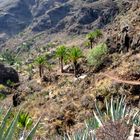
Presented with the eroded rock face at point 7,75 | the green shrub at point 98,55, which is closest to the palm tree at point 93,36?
the eroded rock face at point 7,75

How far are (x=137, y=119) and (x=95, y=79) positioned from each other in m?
41.0

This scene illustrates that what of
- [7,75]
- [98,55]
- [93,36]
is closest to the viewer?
[98,55]

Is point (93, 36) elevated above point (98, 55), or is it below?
below

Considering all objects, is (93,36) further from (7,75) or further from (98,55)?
(98,55)

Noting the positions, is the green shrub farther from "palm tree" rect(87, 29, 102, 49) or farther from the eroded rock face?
the eroded rock face

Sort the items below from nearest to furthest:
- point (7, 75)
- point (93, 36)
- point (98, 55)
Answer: point (98, 55), point (93, 36), point (7, 75)

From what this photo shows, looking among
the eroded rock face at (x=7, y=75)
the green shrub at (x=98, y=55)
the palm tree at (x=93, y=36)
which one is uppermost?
the green shrub at (x=98, y=55)

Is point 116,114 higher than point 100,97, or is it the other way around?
point 116,114

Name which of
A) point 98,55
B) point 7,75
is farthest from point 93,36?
point 98,55

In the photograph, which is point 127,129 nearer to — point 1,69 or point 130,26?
point 130,26

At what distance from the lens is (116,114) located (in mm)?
13992

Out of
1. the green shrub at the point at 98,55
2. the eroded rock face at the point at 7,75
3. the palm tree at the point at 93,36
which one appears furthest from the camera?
the eroded rock face at the point at 7,75

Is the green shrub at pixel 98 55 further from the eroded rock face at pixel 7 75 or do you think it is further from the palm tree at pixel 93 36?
the eroded rock face at pixel 7 75

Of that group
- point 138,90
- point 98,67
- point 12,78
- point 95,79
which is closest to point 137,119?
point 138,90
